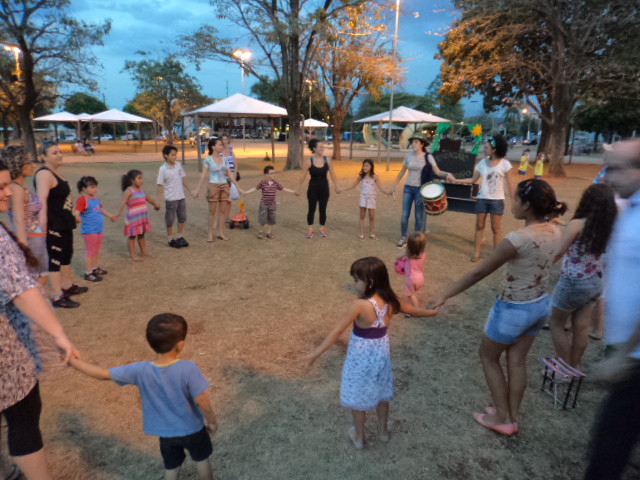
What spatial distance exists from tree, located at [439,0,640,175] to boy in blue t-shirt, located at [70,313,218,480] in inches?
765

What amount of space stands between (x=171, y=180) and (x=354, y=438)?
5.73m

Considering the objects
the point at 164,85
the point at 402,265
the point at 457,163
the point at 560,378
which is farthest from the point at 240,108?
the point at 164,85

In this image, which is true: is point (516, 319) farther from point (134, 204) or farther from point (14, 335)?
point (134, 204)

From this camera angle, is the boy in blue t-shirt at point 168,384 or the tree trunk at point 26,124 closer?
the boy in blue t-shirt at point 168,384

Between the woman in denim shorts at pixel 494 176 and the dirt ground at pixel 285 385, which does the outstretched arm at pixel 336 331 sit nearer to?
the dirt ground at pixel 285 385

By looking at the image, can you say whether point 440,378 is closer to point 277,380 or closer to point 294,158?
point 277,380

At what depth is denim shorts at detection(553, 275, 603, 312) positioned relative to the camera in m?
3.38

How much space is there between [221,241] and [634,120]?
39.3 metres

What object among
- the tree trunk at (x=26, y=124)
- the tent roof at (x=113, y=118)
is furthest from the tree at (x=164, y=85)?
the tree trunk at (x=26, y=124)

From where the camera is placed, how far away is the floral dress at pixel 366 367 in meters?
2.63

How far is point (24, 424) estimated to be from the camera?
6.76 ft

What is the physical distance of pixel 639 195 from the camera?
1912 millimetres

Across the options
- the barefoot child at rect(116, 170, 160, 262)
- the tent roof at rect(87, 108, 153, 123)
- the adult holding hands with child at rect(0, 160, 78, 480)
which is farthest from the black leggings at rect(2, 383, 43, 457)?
the tent roof at rect(87, 108, 153, 123)

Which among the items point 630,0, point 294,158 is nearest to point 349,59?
point 294,158
